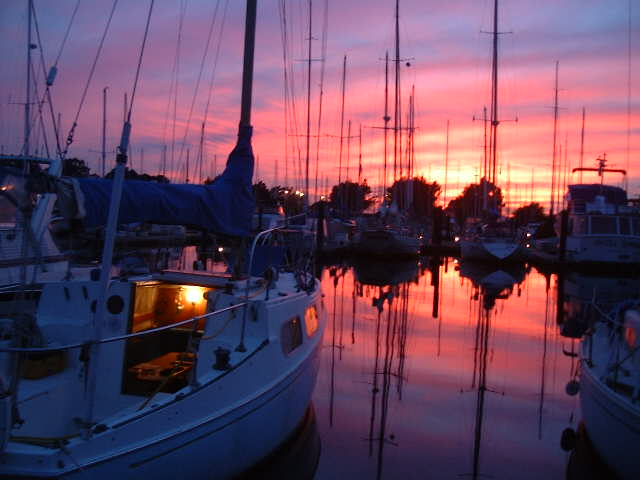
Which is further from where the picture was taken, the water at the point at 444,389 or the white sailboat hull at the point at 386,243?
the white sailboat hull at the point at 386,243

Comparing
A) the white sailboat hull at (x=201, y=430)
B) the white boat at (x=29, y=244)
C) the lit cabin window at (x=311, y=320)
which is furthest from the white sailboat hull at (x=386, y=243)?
the white sailboat hull at (x=201, y=430)

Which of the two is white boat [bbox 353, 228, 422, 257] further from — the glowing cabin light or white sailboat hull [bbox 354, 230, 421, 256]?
the glowing cabin light

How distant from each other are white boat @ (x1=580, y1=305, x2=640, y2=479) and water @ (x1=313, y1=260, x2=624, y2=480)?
84cm

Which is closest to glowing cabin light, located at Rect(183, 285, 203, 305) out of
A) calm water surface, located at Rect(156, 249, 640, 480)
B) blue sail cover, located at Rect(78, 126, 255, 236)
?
Answer: blue sail cover, located at Rect(78, 126, 255, 236)

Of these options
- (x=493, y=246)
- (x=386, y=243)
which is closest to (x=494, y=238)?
(x=493, y=246)

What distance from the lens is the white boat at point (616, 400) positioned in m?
7.25

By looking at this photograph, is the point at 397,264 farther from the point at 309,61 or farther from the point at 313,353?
the point at 313,353

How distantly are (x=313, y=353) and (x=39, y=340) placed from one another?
4087 millimetres

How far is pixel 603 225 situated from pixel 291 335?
1387 inches

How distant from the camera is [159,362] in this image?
8.77 metres

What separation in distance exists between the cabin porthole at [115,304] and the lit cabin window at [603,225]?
36.5 metres

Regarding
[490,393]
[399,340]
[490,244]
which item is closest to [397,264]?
[490,244]

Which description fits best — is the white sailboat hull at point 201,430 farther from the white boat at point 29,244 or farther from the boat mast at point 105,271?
the white boat at point 29,244

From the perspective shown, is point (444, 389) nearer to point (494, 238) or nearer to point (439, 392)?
point (439, 392)
